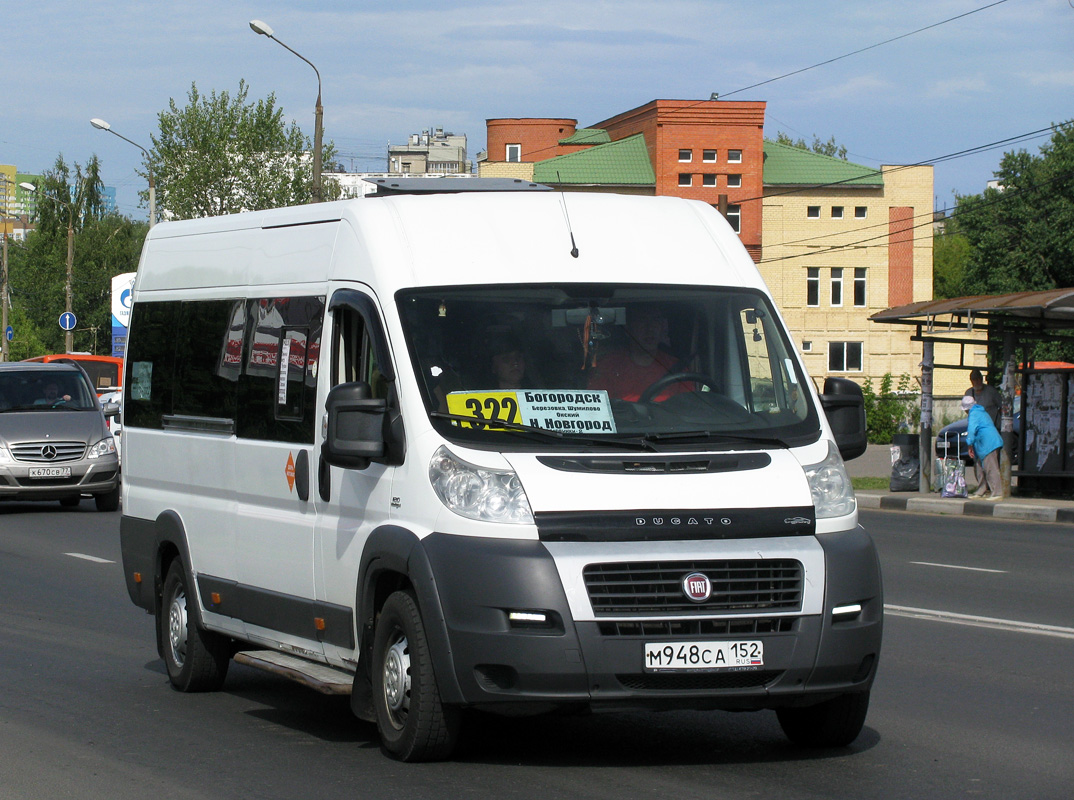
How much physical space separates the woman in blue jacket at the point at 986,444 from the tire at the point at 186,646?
17232mm

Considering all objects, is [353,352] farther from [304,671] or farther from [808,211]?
[808,211]

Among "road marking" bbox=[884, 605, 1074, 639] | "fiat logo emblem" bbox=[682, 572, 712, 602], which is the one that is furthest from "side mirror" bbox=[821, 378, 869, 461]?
"road marking" bbox=[884, 605, 1074, 639]

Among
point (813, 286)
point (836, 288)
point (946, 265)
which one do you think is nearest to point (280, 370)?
point (813, 286)

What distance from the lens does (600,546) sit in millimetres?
5723

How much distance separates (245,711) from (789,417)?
308cm

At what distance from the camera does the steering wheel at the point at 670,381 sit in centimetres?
640

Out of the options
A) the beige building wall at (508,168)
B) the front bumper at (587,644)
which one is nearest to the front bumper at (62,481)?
the front bumper at (587,644)

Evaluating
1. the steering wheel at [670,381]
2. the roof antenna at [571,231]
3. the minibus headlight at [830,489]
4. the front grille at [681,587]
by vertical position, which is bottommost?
the front grille at [681,587]

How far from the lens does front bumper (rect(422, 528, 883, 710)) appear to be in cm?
567

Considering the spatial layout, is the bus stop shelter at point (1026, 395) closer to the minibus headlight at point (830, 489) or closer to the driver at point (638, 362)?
the driver at point (638, 362)

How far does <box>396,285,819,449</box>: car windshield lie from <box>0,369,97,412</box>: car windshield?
54.5ft

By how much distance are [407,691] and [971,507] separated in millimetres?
18488

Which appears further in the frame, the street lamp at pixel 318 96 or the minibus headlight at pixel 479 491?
the street lamp at pixel 318 96

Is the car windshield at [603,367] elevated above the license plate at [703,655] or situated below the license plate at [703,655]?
above
